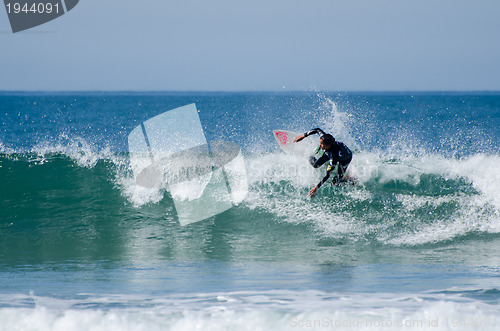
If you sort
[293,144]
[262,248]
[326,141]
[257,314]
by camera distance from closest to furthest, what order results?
[257,314], [262,248], [326,141], [293,144]

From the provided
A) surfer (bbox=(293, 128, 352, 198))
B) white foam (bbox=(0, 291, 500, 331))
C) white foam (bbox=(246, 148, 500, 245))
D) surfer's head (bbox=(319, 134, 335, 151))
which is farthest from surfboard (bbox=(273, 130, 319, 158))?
white foam (bbox=(0, 291, 500, 331))

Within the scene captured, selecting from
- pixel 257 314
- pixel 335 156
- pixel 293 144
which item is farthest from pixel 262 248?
pixel 293 144

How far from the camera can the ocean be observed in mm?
4785

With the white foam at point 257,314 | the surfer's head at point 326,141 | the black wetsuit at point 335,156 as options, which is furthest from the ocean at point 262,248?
the surfer's head at point 326,141

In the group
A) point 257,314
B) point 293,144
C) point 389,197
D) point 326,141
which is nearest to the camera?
point 257,314

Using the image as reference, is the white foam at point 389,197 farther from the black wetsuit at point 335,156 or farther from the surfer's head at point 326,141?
the surfer's head at point 326,141

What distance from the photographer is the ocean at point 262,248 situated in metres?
4.79

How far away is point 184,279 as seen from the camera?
6090mm

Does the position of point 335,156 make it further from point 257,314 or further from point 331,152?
point 257,314

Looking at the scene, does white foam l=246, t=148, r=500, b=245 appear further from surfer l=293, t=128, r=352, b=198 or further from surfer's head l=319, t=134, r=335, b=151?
surfer's head l=319, t=134, r=335, b=151

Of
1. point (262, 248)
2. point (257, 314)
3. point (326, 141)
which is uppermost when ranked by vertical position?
point (326, 141)

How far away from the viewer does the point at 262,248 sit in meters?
7.91

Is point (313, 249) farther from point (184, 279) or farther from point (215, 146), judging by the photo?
point (215, 146)

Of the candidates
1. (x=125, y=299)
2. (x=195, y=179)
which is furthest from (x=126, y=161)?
(x=125, y=299)
